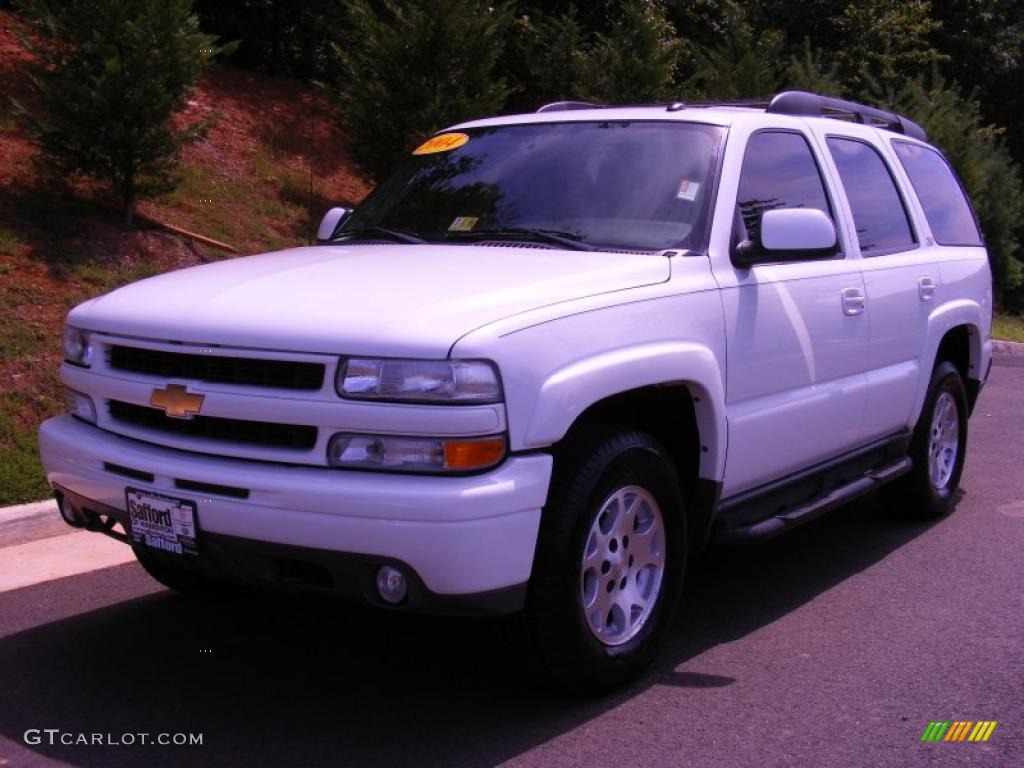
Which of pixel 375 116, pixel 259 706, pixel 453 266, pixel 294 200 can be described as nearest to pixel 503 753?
pixel 259 706

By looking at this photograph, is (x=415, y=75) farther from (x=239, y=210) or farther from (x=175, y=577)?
(x=175, y=577)

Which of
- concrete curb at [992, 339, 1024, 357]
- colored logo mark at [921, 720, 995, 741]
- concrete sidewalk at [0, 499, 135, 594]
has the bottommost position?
concrete curb at [992, 339, 1024, 357]

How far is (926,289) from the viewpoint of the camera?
5.87 metres

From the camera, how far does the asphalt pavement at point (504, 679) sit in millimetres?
3652

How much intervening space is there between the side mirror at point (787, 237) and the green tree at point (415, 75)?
7164 millimetres

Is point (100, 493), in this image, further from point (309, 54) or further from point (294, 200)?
point (309, 54)

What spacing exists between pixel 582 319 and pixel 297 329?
2.90 ft

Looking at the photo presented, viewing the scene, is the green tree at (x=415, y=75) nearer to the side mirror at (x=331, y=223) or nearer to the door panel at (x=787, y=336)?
the side mirror at (x=331, y=223)

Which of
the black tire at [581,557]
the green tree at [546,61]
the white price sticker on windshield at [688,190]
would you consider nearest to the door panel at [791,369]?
the white price sticker on windshield at [688,190]

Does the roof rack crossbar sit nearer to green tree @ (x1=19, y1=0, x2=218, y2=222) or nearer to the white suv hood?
the white suv hood


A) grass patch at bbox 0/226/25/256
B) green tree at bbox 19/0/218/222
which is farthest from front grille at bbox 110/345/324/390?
green tree at bbox 19/0/218/222

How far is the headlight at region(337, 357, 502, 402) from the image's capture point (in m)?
3.38

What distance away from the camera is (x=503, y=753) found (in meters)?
3.60

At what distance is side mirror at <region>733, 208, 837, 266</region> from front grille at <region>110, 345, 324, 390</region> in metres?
1.81
